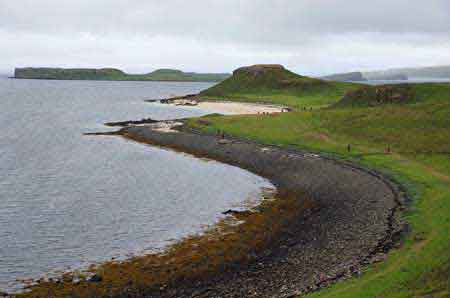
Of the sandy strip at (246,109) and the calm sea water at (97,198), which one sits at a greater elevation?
the sandy strip at (246,109)

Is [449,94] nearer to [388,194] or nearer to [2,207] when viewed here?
[388,194]

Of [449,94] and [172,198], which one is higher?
[449,94]

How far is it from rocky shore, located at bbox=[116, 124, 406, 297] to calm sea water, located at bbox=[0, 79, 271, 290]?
6.46m

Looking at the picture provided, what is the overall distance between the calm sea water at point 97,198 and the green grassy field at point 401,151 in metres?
17.6

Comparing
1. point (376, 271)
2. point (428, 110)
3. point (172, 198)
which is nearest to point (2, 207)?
point (172, 198)

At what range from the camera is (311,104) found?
533ft

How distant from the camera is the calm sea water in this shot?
39812mm

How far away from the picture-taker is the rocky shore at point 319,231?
32.3 meters

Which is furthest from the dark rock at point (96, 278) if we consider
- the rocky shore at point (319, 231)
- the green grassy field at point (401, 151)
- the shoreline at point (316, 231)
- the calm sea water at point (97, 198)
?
the green grassy field at point (401, 151)

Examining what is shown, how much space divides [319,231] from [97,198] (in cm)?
2668

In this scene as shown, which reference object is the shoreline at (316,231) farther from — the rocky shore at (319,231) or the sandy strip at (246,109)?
the sandy strip at (246,109)

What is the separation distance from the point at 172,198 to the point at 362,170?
85.3 feet

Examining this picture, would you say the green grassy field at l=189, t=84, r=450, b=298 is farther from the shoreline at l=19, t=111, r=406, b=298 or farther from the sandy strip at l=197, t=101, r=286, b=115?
the sandy strip at l=197, t=101, r=286, b=115

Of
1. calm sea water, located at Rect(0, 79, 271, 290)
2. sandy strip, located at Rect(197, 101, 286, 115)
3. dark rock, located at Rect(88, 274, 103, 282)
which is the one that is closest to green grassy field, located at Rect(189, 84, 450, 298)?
dark rock, located at Rect(88, 274, 103, 282)
